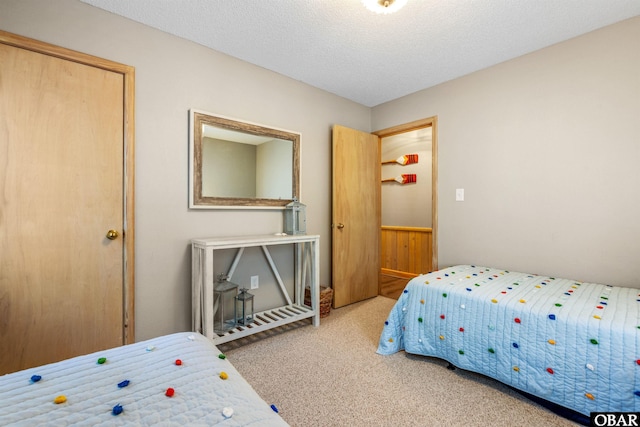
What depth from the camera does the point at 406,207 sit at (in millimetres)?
4566

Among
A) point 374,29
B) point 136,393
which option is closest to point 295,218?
point 374,29

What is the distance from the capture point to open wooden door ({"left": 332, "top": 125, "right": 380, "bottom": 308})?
312cm

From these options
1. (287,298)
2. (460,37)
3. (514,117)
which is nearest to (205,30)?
(460,37)

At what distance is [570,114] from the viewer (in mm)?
2182

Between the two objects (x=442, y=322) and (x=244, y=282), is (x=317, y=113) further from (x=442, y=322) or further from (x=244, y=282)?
(x=442, y=322)

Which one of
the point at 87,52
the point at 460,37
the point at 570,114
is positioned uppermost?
the point at 460,37

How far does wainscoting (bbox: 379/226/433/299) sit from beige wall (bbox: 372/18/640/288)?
1.27m

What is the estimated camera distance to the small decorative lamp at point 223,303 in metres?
2.21

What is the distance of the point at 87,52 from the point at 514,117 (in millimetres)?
3157

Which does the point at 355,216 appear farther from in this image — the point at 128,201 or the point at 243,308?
the point at 128,201

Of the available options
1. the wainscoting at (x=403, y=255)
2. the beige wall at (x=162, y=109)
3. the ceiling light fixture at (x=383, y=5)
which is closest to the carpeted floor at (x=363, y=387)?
the beige wall at (x=162, y=109)

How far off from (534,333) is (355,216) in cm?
200

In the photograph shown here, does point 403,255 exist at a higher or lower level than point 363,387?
higher

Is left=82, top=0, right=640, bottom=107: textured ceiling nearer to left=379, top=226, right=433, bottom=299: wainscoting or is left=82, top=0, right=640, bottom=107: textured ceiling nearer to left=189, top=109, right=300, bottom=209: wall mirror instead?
left=189, top=109, right=300, bottom=209: wall mirror
